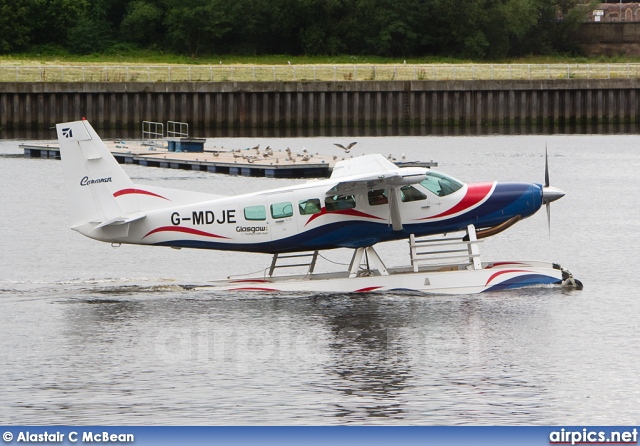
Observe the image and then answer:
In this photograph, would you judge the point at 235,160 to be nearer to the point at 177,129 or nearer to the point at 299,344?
the point at 177,129

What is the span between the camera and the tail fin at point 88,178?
25.4m

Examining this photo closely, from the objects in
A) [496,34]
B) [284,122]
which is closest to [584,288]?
[284,122]

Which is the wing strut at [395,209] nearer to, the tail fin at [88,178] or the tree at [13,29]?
the tail fin at [88,178]

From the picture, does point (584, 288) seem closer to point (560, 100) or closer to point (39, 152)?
point (39, 152)

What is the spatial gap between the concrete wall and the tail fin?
42760mm

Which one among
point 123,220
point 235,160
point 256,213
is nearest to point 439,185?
point 256,213

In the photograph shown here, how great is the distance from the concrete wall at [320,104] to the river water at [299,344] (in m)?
34.0

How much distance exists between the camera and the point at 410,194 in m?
25.3

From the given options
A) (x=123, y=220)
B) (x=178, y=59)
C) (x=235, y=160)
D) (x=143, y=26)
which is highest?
(x=143, y=26)

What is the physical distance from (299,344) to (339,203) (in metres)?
4.03

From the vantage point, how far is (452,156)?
187ft

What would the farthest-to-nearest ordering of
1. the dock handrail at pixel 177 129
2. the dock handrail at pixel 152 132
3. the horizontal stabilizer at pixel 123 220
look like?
the dock handrail at pixel 177 129 < the dock handrail at pixel 152 132 < the horizontal stabilizer at pixel 123 220

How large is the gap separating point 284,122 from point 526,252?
38744 mm

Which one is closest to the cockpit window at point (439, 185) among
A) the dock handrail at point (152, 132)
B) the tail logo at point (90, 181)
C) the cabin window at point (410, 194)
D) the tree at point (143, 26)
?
the cabin window at point (410, 194)
